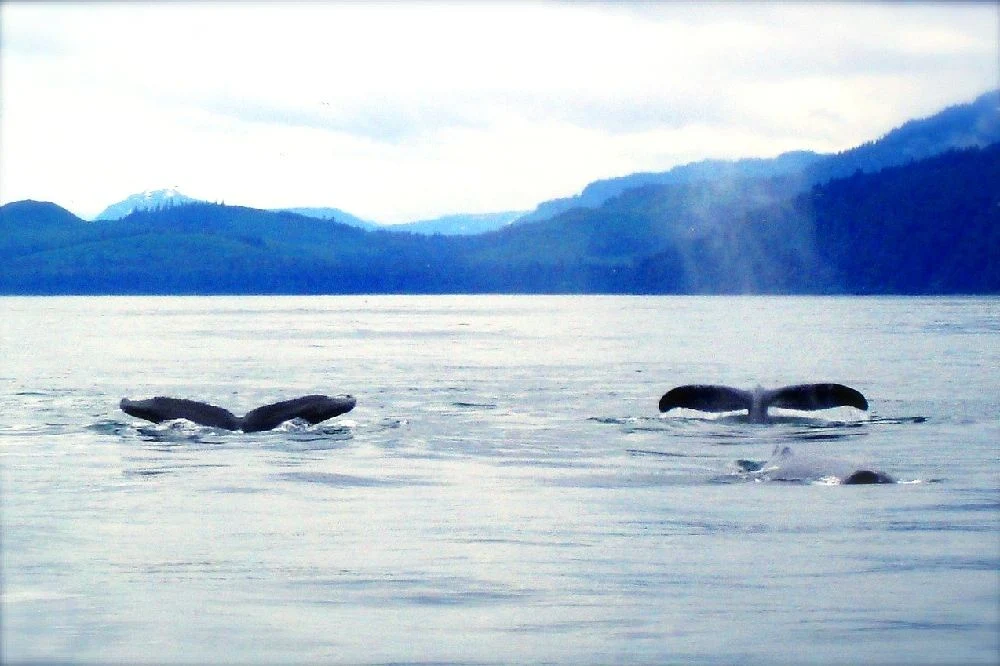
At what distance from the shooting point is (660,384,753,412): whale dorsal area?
30.1 meters

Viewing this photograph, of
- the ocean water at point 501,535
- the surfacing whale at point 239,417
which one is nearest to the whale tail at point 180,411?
the surfacing whale at point 239,417

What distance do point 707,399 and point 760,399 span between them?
1.05 m

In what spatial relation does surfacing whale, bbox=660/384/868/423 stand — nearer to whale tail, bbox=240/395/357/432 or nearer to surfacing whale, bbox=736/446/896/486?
whale tail, bbox=240/395/357/432

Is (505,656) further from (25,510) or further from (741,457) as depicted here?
(741,457)

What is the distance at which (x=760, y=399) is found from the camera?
2997 centimetres

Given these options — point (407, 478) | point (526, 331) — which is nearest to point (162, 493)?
point (407, 478)

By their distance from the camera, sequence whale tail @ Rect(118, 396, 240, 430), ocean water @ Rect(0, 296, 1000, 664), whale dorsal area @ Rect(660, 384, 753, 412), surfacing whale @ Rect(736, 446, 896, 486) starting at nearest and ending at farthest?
ocean water @ Rect(0, 296, 1000, 664), surfacing whale @ Rect(736, 446, 896, 486), whale tail @ Rect(118, 396, 240, 430), whale dorsal area @ Rect(660, 384, 753, 412)

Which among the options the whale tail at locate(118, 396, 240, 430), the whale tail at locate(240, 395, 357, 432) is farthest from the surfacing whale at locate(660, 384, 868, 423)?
the whale tail at locate(118, 396, 240, 430)

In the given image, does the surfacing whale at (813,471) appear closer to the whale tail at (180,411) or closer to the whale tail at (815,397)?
the whale tail at (815,397)

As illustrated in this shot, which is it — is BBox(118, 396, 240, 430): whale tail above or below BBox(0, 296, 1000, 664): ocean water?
above

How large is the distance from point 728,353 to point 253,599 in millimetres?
50400

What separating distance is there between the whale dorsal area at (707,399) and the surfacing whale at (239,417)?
6.41 metres

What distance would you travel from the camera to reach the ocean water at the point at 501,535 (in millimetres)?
11688

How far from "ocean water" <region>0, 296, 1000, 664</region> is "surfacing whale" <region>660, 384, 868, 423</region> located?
1.09ft
